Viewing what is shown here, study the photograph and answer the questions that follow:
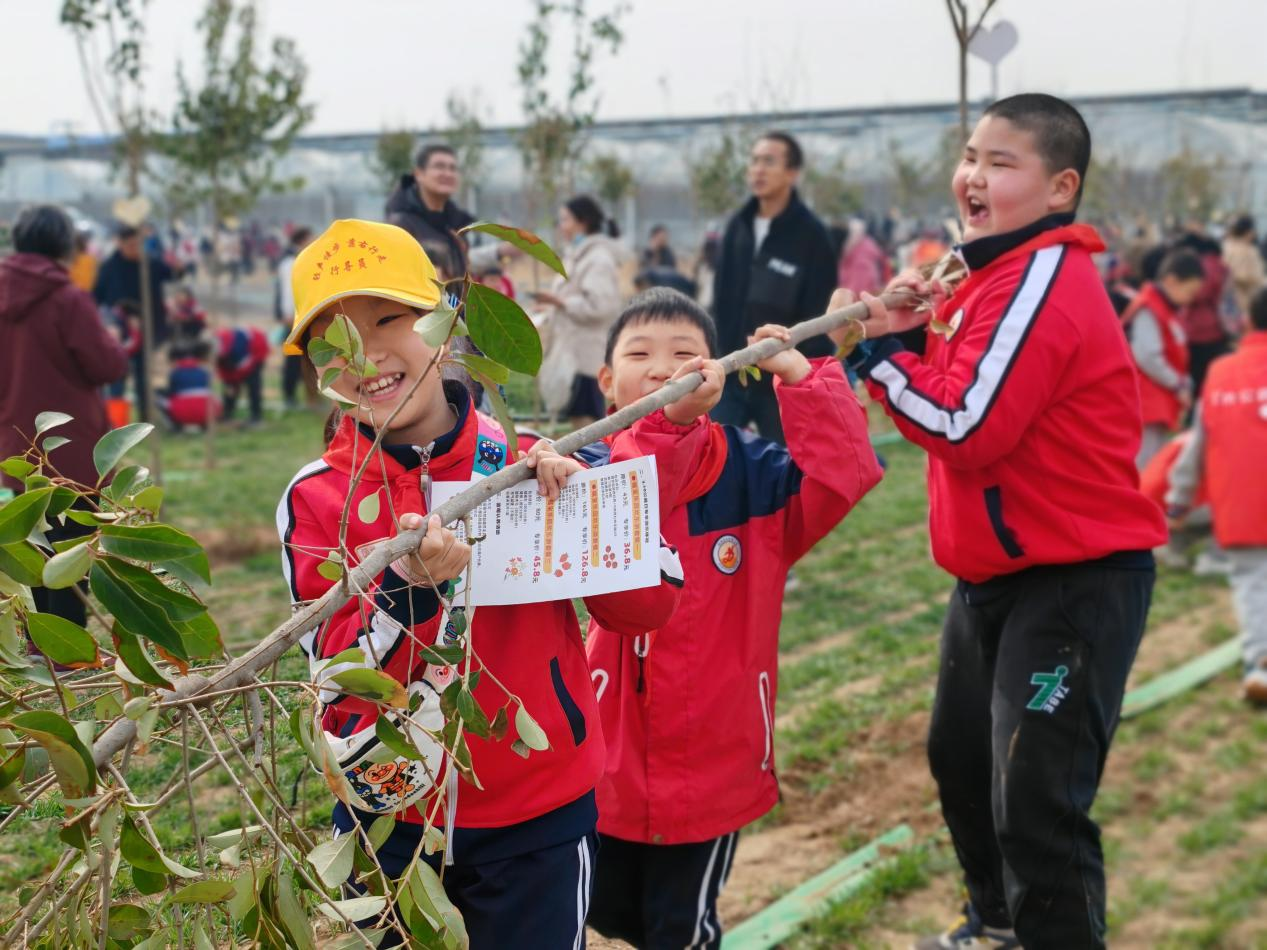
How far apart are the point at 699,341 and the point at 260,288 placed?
36.4 meters

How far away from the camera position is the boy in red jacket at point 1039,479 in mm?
3021

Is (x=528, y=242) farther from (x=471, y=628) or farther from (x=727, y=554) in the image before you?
(x=727, y=554)

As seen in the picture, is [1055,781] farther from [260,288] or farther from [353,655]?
[260,288]

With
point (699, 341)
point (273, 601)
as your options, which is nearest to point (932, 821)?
point (699, 341)

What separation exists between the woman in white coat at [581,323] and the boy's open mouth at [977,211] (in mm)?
3952

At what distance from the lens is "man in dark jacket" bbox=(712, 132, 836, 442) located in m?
7.03

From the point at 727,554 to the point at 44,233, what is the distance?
4.70 meters

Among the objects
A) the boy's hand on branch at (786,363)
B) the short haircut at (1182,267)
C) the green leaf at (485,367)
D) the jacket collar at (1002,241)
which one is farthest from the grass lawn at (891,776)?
the short haircut at (1182,267)

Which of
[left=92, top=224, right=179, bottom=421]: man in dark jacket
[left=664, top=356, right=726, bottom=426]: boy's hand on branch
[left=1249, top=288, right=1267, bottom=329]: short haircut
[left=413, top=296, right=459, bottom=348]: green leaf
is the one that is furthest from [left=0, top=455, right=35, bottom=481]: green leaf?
[left=92, top=224, right=179, bottom=421]: man in dark jacket

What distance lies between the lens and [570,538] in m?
2.17

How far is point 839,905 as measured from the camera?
3889 millimetres

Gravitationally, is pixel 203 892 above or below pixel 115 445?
below

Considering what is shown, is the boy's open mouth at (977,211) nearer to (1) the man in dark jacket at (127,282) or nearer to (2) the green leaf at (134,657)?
(2) the green leaf at (134,657)

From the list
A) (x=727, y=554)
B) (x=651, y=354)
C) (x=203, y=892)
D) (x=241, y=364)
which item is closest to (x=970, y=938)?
(x=727, y=554)
